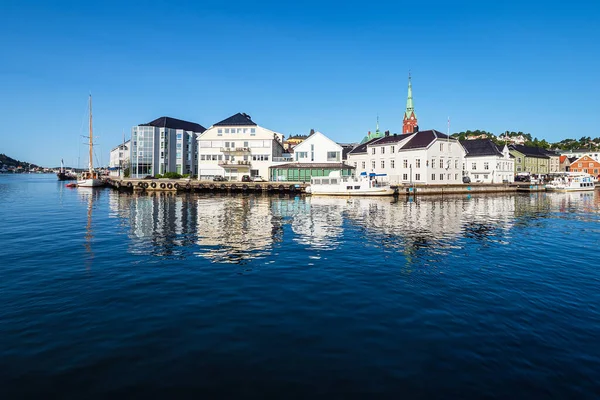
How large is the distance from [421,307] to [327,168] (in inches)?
2670

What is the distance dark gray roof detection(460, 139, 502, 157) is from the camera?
91419mm

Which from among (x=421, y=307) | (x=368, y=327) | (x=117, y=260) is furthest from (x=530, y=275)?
(x=117, y=260)

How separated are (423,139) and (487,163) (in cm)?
2707

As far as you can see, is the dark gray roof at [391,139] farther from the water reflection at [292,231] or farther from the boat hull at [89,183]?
the boat hull at [89,183]

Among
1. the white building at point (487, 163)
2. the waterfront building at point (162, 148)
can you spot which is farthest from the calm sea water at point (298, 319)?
the white building at point (487, 163)

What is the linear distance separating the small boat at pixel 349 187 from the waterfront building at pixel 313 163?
36.9ft

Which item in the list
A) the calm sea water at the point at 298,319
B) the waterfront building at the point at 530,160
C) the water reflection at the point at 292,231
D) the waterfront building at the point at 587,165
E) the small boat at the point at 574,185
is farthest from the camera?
the waterfront building at the point at 587,165

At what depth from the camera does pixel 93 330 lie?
9.50 m

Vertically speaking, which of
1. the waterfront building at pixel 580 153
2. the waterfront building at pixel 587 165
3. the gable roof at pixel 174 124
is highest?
the gable roof at pixel 174 124

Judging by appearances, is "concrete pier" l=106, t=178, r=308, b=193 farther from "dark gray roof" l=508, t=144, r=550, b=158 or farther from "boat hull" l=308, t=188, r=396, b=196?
"dark gray roof" l=508, t=144, r=550, b=158

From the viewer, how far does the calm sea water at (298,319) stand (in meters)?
7.23

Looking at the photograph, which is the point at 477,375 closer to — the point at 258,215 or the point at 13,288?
the point at 13,288

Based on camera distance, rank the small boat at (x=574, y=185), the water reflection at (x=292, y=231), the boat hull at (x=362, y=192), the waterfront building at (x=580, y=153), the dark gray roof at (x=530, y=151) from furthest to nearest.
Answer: the waterfront building at (x=580, y=153), the dark gray roof at (x=530, y=151), the small boat at (x=574, y=185), the boat hull at (x=362, y=192), the water reflection at (x=292, y=231)

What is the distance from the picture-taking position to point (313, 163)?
81.3m
